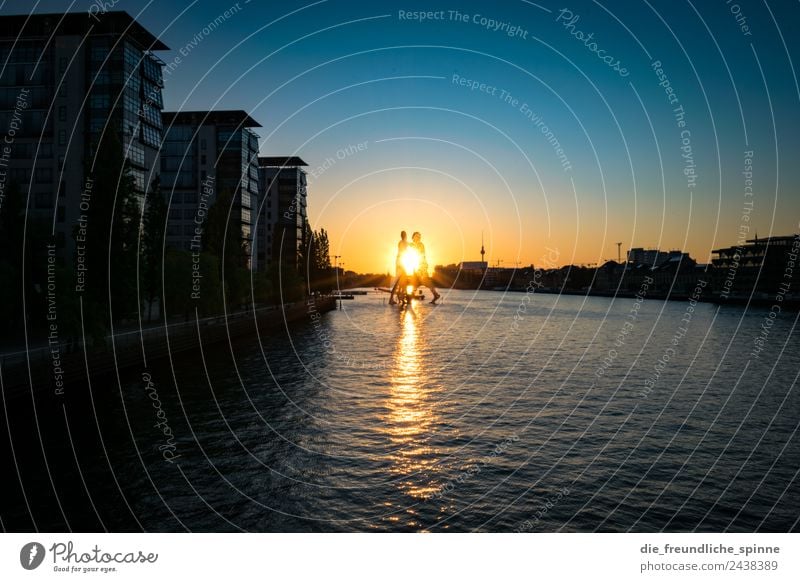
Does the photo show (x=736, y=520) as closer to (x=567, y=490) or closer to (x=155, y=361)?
(x=567, y=490)

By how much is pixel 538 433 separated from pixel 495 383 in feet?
51.0

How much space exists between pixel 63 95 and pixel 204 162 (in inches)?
1987

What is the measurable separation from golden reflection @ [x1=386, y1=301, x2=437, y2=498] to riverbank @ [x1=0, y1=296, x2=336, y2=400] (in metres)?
20.6

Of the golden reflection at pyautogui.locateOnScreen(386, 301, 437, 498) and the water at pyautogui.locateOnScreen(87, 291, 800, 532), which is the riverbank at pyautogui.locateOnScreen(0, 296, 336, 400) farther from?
the golden reflection at pyautogui.locateOnScreen(386, 301, 437, 498)

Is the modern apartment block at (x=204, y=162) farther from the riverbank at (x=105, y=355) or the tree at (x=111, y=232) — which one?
the tree at (x=111, y=232)

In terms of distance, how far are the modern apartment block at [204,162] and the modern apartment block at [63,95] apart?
4377 cm

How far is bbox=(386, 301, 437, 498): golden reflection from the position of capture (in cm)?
2475

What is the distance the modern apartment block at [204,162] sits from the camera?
12512cm

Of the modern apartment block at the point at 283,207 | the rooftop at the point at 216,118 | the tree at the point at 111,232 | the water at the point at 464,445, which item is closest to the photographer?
the water at the point at 464,445

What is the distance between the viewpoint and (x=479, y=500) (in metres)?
22.6

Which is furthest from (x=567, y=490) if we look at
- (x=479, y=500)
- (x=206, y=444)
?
(x=206, y=444)

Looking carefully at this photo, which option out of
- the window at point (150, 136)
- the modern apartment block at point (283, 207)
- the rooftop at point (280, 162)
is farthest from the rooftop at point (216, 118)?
the rooftop at point (280, 162)

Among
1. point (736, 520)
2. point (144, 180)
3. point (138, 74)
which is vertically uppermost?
point (138, 74)

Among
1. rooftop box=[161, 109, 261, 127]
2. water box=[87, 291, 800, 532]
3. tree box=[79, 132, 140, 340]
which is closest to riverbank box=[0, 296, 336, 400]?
water box=[87, 291, 800, 532]
